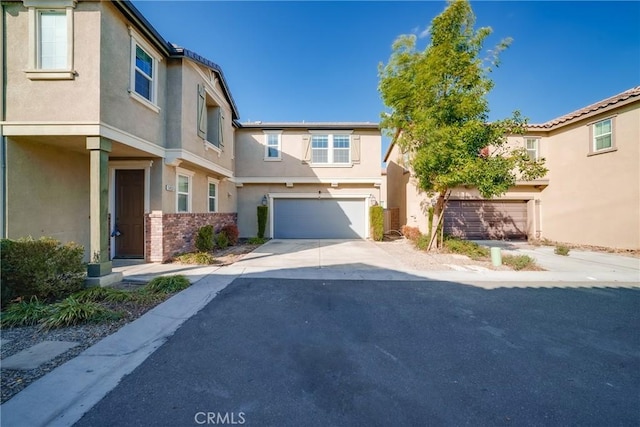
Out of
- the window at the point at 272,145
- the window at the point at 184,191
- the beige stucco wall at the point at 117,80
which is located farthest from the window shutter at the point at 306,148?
the beige stucco wall at the point at 117,80

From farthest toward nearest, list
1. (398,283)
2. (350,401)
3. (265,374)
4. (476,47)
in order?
(476,47)
(398,283)
(265,374)
(350,401)

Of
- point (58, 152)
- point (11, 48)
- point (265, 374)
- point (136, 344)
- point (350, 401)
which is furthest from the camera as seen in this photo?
point (58, 152)

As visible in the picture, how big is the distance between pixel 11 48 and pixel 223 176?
23.2 ft

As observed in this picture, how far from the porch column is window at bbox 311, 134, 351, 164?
10.0m

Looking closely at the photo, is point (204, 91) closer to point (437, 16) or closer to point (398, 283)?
point (437, 16)

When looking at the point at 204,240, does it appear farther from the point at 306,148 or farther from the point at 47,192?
the point at 306,148

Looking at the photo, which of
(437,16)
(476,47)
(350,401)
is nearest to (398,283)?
(350,401)

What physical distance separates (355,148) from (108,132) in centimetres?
1100

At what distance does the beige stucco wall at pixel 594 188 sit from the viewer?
10.3 metres

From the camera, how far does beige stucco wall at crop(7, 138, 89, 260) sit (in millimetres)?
5594

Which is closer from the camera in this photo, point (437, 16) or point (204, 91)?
point (437, 16)

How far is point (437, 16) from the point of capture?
8.80m

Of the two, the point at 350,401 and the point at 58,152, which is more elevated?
the point at 58,152

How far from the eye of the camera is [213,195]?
1167cm
